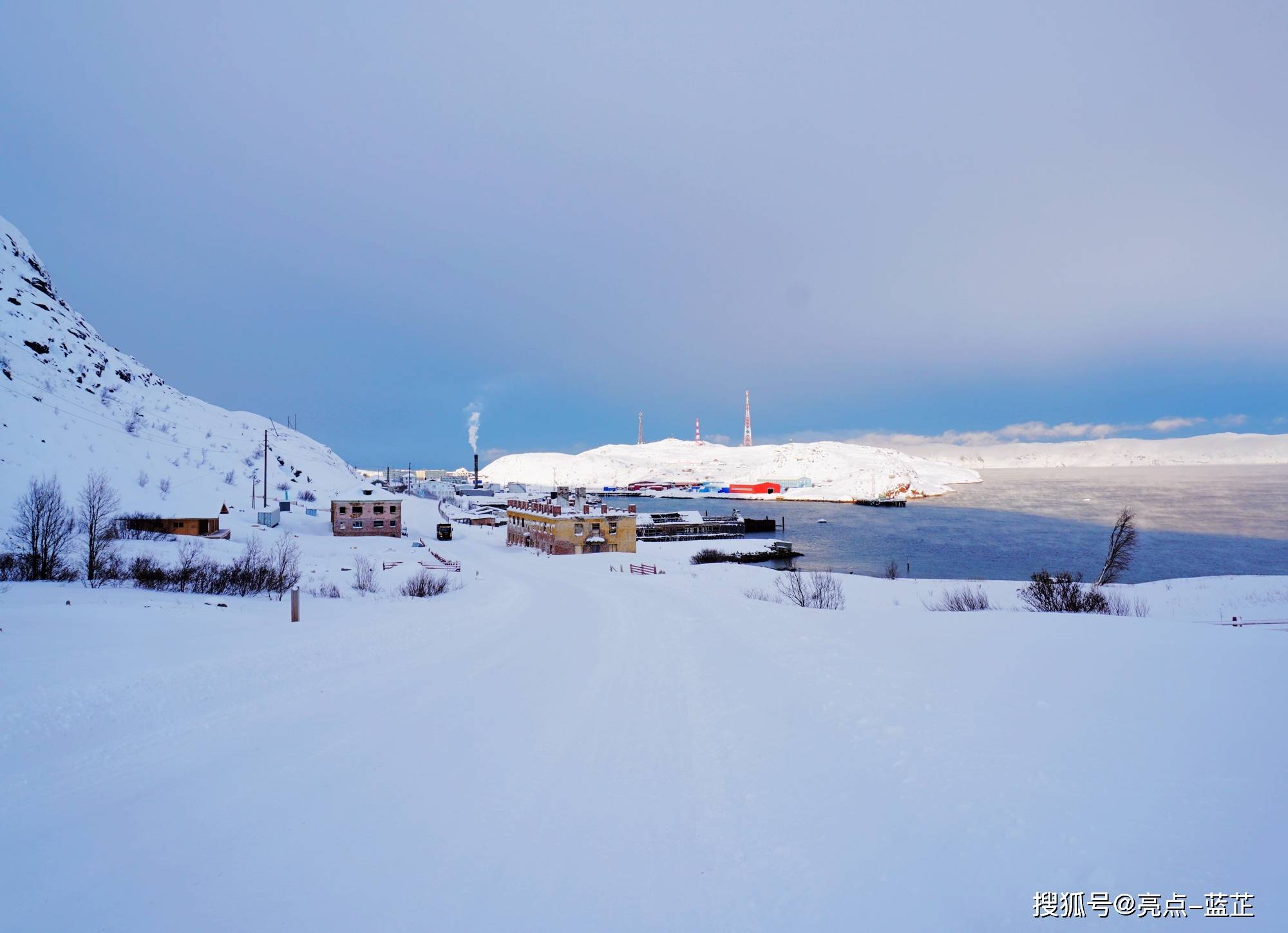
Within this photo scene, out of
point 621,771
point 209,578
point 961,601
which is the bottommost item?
point 961,601

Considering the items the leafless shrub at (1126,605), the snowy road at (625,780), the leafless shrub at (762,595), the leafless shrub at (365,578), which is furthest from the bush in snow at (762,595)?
the leafless shrub at (365,578)

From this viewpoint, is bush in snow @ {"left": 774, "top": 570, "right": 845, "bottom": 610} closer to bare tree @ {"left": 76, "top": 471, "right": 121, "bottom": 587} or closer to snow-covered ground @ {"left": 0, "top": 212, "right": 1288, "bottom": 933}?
snow-covered ground @ {"left": 0, "top": 212, "right": 1288, "bottom": 933}

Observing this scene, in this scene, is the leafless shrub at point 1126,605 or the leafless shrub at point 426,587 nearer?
the leafless shrub at point 1126,605

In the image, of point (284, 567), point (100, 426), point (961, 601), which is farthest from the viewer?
point (100, 426)

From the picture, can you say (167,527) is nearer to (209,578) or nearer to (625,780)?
(209,578)

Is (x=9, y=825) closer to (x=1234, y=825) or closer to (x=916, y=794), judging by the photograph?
(x=916, y=794)

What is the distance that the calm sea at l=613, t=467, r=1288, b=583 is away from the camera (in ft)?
146

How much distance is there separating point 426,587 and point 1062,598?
70.9ft

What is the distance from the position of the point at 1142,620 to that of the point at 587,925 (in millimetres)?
11650

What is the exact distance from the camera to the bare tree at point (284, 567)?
671 inches

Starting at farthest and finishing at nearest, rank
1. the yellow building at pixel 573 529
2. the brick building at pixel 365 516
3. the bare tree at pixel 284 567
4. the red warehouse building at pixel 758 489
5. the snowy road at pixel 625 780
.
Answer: the red warehouse building at pixel 758 489, the brick building at pixel 365 516, the yellow building at pixel 573 529, the bare tree at pixel 284 567, the snowy road at pixel 625 780

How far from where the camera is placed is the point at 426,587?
20.9m

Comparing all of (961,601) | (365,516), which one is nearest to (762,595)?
(961,601)

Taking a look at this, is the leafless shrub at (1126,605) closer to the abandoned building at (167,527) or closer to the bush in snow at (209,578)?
the bush in snow at (209,578)
